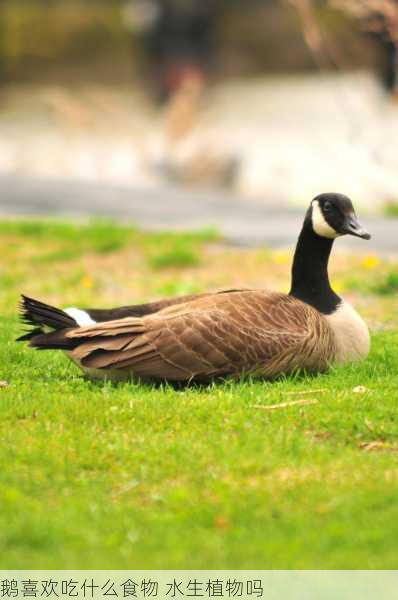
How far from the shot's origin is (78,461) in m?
5.01

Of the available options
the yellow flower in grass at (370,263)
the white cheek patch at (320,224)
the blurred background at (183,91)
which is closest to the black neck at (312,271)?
the white cheek patch at (320,224)

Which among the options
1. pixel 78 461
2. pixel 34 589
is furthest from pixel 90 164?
pixel 34 589

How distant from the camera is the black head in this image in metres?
6.89

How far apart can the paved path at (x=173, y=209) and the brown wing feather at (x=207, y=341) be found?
16.7 ft

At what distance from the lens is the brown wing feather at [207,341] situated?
6.14 metres

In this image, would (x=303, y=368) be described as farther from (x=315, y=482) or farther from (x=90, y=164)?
(x=90, y=164)

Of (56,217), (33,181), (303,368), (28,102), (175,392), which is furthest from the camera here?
(28,102)

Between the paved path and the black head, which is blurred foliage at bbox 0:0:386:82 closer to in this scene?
the paved path

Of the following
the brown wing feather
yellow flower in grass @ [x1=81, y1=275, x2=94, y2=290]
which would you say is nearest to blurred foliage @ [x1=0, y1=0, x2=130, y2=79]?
yellow flower in grass @ [x1=81, y1=275, x2=94, y2=290]

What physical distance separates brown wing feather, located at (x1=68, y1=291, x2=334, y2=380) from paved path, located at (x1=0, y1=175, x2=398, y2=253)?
509 cm

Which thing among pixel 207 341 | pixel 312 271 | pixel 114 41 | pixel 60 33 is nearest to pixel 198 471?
pixel 207 341

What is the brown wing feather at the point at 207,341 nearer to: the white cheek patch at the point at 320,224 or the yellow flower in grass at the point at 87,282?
the white cheek patch at the point at 320,224

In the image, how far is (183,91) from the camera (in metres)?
17.1

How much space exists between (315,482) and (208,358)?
156 cm
